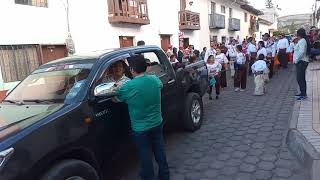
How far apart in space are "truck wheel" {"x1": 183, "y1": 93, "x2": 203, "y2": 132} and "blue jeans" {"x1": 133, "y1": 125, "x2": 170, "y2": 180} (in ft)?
6.80

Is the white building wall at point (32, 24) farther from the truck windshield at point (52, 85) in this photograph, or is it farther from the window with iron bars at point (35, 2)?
the truck windshield at point (52, 85)

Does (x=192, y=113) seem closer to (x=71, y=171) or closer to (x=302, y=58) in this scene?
(x=302, y=58)

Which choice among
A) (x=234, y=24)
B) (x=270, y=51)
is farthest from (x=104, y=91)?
(x=234, y=24)

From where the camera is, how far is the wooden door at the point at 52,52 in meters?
11.4

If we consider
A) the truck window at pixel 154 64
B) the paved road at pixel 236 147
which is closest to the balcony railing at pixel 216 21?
the paved road at pixel 236 147

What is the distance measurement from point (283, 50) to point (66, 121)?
14.2m

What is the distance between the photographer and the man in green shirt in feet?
12.5

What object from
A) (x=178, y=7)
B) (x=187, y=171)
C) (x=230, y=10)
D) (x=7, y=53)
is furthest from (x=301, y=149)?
(x=230, y=10)

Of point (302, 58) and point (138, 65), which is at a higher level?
point (138, 65)

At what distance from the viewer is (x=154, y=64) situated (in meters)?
5.53

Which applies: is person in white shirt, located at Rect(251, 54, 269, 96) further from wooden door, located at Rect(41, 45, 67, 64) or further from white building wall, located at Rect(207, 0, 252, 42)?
white building wall, located at Rect(207, 0, 252, 42)

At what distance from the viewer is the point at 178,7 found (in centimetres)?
2133

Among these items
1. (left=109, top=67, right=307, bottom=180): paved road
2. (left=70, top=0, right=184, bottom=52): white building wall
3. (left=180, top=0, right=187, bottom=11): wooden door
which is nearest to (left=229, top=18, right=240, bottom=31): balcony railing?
(left=180, top=0, right=187, bottom=11): wooden door

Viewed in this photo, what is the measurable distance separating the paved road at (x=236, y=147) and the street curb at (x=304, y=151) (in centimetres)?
9
